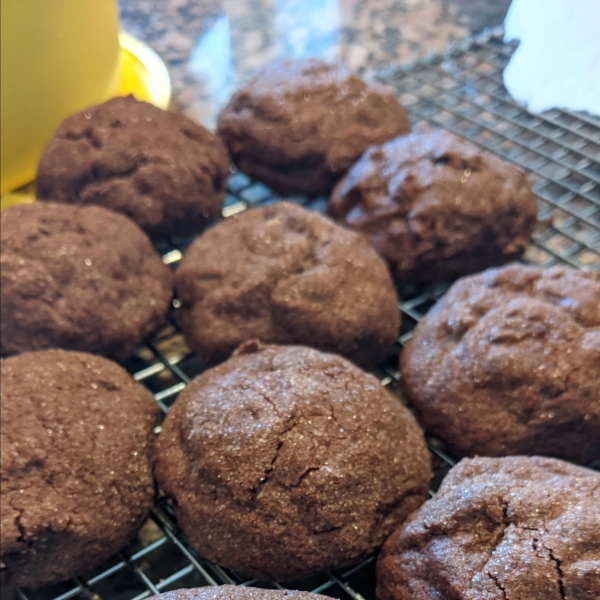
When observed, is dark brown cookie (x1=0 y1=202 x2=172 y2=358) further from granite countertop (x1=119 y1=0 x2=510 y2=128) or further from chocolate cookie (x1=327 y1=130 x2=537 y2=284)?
granite countertop (x1=119 y1=0 x2=510 y2=128)

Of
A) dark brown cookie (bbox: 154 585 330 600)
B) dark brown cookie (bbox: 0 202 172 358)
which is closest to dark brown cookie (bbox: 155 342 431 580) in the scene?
dark brown cookie (bbox: 154 585 330 600)

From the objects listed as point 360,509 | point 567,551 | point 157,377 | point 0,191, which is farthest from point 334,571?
point 0,191

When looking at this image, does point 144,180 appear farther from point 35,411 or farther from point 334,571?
point 334,571

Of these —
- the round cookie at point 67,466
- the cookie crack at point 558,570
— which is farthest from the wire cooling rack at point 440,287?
the cookie crack at point 558,570

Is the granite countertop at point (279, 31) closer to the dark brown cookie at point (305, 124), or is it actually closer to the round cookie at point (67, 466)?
the dark brown cookie at point (305, 124)

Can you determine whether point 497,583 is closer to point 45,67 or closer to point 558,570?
point 558,570
